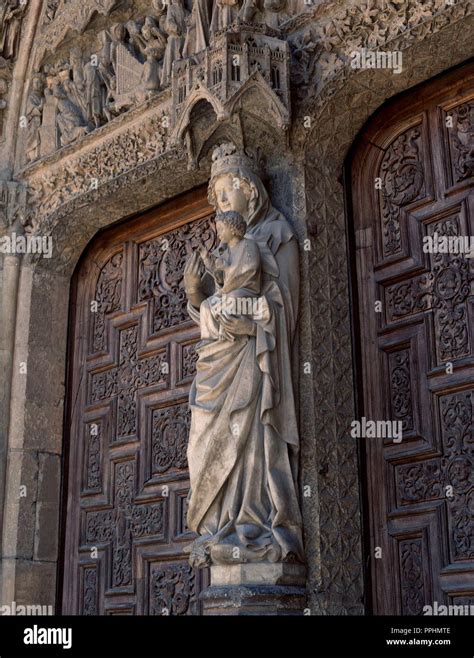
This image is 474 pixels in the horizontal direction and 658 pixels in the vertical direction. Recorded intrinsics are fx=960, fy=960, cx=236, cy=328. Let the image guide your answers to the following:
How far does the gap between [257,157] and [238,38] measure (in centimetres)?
62

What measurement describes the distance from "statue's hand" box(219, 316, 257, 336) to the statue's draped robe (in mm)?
30

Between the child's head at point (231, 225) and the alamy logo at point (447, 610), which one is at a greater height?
the child's head at point (231, 225)

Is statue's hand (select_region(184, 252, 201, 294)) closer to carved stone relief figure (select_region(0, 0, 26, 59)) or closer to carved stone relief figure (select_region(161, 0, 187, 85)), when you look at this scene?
carved stone relief figure (select_region(161, 0, 187, 85))

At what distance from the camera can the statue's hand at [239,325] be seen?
4.57 meters

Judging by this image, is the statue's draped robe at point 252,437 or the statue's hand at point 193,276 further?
the statue's hand at point 193,276

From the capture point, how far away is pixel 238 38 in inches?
193

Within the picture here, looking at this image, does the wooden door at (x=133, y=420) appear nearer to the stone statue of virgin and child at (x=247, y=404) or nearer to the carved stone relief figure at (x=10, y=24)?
the stone statue of virgin and child at (x=247, y=404)

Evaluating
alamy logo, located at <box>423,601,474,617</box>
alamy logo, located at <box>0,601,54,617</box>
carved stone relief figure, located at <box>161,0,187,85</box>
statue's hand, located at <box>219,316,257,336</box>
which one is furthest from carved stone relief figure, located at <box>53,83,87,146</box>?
alamy logo, located at <box>423,601,474,617</box>
